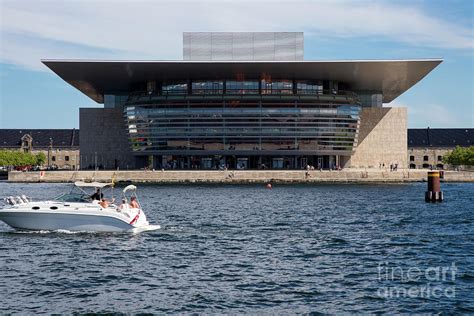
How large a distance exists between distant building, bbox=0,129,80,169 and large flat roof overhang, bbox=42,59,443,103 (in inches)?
2680

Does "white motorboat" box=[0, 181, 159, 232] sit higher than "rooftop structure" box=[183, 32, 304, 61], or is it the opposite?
"rooftop structure" box=[183, 32, 304, 61]

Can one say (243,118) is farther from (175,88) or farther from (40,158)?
(40,158)

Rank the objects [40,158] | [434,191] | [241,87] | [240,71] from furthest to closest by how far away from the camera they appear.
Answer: [40,158] → [241,87] → [240,71] → [434,191]

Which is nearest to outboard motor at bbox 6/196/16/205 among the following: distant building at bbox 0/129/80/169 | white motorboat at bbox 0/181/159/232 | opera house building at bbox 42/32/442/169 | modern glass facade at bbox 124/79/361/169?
white motorboat at bbox 0/181/159/232

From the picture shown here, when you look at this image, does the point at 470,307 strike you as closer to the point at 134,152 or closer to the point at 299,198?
the point at 299,198

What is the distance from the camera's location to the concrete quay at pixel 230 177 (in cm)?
9856

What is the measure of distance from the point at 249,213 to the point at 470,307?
2829 cm

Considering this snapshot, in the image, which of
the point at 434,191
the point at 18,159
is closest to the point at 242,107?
the point at 434,191

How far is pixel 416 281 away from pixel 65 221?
1749 centimetres

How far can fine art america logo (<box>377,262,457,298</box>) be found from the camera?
21781mm

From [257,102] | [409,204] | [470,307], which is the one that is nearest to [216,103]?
[257,102]

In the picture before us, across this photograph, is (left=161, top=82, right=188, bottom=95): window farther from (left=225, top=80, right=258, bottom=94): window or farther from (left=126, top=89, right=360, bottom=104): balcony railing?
(left=225, top=80, right=258, bottom=94): window

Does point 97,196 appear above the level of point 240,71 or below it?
below

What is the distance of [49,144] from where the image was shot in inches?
7210
